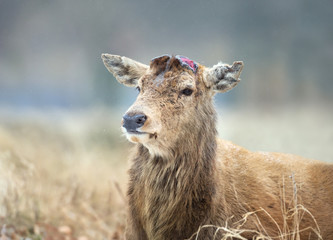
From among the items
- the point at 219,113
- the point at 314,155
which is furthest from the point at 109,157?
the point at 219,113

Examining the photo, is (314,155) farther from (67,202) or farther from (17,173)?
(17,173)

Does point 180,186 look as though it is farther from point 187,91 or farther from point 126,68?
point 126,68

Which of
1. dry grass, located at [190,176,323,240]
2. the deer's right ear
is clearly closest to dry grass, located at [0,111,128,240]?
the deer's right ear

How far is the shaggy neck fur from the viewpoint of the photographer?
316 centimetres

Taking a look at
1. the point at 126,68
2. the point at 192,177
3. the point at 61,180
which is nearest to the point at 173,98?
the point at 192,177

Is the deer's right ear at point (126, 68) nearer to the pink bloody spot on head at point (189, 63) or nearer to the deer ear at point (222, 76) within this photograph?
the pink bloody spot on head at point (189, 63)

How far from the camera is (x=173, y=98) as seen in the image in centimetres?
319

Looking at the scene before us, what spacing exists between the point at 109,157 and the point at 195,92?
458 centimetres

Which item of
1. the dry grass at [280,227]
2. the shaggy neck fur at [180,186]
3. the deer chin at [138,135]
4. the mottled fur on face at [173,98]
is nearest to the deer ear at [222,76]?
the mottled fur on face at [173,98]

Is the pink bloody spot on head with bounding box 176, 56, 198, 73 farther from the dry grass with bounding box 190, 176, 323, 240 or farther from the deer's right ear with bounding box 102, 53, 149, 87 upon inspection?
the dry grass with bounding box 190, 176, 323, 240

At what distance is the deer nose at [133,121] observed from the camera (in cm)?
282

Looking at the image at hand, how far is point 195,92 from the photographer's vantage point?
3342 millimetres

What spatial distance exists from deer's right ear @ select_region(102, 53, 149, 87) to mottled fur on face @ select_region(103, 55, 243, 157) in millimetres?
163

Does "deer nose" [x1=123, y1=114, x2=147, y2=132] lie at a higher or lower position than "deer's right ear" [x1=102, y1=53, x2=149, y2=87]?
lower
